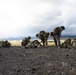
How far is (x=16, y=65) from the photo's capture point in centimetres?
1349

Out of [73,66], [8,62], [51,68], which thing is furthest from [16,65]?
[73,66]

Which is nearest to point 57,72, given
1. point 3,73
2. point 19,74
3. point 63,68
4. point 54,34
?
point 63,68

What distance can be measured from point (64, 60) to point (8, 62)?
3074 mm

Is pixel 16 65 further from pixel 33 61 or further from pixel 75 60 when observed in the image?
pixel 75 60

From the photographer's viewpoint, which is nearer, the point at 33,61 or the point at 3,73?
the point at 3,73

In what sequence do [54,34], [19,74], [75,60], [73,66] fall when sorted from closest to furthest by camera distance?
[19,74] < [73,66] < [75,60] < [54,34]

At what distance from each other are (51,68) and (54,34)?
45.2 feet

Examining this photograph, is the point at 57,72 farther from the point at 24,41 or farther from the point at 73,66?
the point at 24,41

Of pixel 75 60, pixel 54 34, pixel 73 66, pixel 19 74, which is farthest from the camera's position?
pixel 54 34

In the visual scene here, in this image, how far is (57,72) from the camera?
11.8m

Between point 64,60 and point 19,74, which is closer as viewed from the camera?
point 19,74

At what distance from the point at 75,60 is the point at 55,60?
1090 mm

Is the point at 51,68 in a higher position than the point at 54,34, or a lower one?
lower

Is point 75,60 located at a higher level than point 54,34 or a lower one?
lower
